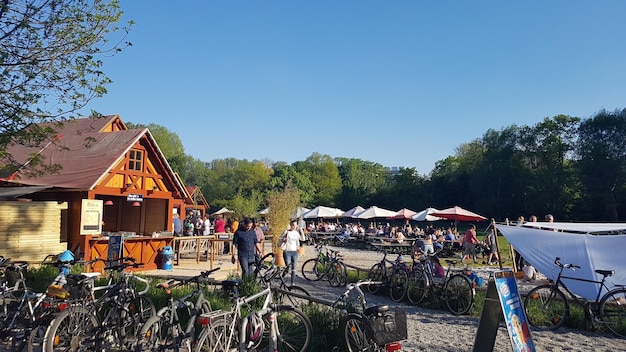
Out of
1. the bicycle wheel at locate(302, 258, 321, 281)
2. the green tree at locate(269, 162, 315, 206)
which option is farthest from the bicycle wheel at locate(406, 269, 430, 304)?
the green tree at locate(269, 162, 315, 206)

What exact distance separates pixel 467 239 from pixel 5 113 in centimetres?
1503

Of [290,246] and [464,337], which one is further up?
[290,246]

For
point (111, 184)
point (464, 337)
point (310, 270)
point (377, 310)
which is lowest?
point (464, 337)

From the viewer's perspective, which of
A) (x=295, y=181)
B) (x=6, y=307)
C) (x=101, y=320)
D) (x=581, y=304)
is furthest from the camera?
(x=295, y=181)

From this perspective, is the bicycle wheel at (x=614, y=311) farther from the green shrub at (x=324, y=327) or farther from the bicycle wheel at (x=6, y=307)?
the bicycle wheel at (x=6, y=307)

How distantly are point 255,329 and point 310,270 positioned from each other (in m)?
8.61

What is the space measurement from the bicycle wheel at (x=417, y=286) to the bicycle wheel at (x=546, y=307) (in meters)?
2.06

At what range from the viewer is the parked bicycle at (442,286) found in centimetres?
912

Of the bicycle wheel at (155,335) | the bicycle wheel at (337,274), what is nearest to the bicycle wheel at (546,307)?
the bicycle wheel at (337,274)

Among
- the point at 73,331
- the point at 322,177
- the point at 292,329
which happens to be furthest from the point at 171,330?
the point at 322,177

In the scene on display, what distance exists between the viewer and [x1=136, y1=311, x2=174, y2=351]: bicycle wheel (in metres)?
5.33

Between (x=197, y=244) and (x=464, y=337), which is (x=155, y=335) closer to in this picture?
(x=464, y=337)

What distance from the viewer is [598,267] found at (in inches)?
361

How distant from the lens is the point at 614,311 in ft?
25.9
